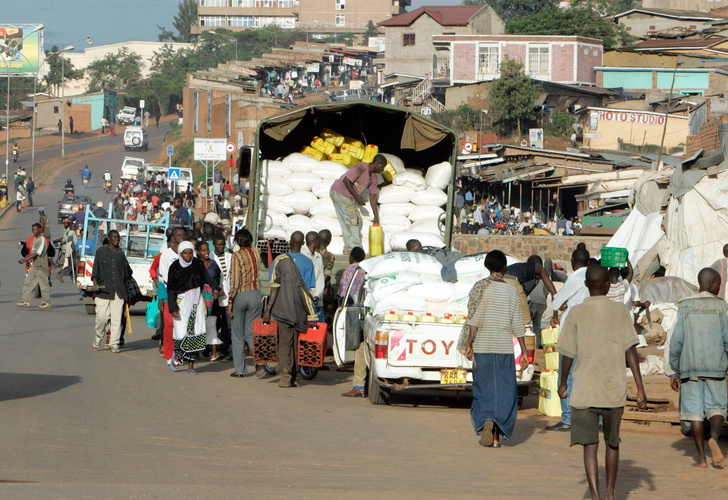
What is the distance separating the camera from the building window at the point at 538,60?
59938 millimetres

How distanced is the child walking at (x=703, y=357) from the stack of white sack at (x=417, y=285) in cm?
283

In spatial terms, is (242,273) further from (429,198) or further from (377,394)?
(429,198)

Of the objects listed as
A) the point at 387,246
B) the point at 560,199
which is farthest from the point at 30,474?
the point at 560,199

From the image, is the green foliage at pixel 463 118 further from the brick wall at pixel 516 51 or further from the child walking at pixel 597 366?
Result: the child walking at pixel 597 366

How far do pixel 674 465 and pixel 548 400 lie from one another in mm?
2245

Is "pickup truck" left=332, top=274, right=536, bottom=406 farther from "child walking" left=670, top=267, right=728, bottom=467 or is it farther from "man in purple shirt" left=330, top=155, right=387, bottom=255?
"man in purple shirt" left=330, top=155, right=387, bottom=255

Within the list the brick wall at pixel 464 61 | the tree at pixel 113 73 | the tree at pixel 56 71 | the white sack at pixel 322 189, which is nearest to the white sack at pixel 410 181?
the white sack at pixel 322 189

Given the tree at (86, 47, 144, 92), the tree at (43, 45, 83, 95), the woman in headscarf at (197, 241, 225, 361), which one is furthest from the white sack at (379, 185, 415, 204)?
the tree at (86, 47, 144, 92)

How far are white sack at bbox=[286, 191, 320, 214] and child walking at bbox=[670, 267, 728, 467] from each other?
839 cm

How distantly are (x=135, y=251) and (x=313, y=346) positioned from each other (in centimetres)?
884

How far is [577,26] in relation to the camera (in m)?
67.5

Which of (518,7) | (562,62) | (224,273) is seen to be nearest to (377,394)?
(224,273)

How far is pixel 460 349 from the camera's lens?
28.8 ft

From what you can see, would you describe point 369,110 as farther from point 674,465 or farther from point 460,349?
point 674,465
